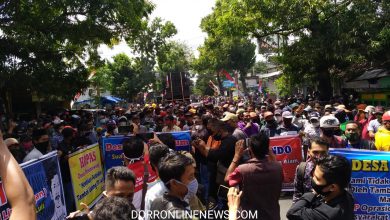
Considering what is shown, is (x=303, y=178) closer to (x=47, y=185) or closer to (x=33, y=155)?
(x=47, y=185)

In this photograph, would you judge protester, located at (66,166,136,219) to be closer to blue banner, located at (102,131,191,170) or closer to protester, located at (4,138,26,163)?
protester, located at (4,138,26,163)

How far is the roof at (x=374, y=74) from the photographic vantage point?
52.5 ft

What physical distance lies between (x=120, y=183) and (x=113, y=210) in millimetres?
790

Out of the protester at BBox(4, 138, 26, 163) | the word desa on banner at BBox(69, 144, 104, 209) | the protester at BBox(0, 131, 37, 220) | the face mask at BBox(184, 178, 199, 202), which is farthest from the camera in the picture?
the word desa on banner at BBox(69, 144, 104, 209)

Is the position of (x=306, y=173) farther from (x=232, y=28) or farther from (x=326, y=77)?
(x=326, y=77)

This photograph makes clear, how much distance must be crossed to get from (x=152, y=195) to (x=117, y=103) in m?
40.9

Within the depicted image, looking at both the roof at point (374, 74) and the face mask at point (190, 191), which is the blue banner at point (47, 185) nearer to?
the face mask at point (190, 191)

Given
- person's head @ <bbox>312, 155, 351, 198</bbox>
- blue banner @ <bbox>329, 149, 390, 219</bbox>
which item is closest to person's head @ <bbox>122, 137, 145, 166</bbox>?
blue banner @ <bbox>329, 149, 390, 219</bbox>

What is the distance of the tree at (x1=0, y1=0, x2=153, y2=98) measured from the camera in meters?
12.5

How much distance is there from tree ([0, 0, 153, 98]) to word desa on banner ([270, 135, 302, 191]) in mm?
7558

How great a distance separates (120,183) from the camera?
3338 mm

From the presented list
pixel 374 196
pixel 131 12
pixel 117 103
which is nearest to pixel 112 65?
pixel 117 103

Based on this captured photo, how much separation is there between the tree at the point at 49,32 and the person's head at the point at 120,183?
33.1ft

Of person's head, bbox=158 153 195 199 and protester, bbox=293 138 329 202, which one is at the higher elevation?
person's head, bbox=158 153 195 199
